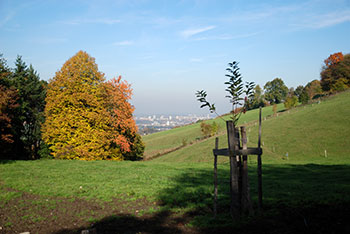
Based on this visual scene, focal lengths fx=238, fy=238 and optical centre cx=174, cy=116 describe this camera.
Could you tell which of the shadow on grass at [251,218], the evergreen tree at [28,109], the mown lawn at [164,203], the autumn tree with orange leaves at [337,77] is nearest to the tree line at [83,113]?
the evergreen tree at [28,109]

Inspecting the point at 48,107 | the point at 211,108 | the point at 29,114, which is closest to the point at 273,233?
the point at 211,108

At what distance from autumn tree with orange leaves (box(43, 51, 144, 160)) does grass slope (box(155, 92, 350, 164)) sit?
17042mm

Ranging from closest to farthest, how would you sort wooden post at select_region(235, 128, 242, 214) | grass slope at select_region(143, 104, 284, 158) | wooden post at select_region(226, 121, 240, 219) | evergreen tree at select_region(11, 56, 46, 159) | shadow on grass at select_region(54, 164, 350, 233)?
shadow on grass at select_region(54, 164, 350, 233), wooden post at select_region(226, 121, 240, 219), wooden post at select_region(235, 128, 242, 214), evergreen tree at select_region(11, 56, 46, 159), grass slope at select_region(143, 104, 284, 158)

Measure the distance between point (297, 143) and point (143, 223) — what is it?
37.6 meters

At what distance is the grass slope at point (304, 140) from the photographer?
111 feet

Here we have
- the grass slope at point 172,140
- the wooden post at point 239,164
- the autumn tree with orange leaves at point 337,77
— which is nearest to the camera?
the wooden post at point 239,164

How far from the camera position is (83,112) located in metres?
28.8

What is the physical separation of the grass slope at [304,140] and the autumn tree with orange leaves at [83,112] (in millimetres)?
17042

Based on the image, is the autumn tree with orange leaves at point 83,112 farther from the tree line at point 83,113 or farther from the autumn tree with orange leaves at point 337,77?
the autumn tree with orange leaves at point 337,77

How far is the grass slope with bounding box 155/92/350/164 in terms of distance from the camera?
33812 millimetres

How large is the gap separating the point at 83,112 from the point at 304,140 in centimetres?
3502

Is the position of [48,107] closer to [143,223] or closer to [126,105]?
[126,105]

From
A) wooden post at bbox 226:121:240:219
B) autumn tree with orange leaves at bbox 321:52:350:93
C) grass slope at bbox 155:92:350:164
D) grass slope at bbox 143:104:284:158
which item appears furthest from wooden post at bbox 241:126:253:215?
autumn tree with orange leaves at bbox 321:52:350:93

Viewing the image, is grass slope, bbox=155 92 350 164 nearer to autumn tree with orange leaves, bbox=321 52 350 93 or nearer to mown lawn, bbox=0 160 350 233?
mown lawn, bbox=0 160 350 233
